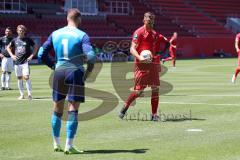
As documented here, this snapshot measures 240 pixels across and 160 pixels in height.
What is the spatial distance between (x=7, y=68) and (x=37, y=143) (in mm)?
12267

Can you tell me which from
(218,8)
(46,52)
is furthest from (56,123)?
(218,8)

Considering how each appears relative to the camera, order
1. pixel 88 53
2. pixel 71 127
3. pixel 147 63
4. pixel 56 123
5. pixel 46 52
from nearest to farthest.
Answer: pixel 88 53
pixel 71 127
pixel 56 123
pixel 46 52
pixel 147 63

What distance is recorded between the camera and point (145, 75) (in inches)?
468

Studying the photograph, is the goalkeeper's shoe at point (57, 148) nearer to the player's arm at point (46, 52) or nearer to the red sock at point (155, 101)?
the player's arm at point (46, 52)

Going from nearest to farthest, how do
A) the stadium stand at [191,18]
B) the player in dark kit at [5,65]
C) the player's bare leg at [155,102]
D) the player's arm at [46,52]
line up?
the player's arm at [46,52] < the player's bare leg at [155,102] < the player in dark kit at [5,65] < the stadium stand at [191,18]

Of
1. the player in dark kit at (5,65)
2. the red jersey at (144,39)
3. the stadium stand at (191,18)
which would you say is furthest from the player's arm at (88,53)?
the stadium stand at (191,18)

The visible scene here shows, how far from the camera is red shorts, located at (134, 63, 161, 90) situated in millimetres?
11891

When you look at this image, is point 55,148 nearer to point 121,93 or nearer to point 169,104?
point 169,104

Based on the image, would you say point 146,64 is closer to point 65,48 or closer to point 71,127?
Answer: point 65,48

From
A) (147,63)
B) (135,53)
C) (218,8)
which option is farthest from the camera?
(218,8)

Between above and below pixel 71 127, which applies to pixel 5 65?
below

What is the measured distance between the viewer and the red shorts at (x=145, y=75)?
11.9 meters

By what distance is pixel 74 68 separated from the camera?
849 cm

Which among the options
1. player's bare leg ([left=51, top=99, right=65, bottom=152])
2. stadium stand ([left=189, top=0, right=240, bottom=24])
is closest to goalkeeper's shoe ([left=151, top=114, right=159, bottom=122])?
player's bare leg ([left=51, top=99, right=65, bottom=152])
